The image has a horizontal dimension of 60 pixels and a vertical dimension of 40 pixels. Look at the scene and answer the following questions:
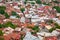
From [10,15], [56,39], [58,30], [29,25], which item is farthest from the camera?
[10,15]

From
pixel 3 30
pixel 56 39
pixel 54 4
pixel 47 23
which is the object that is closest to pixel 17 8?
pixel 54 4

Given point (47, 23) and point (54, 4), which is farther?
point (54, 4)

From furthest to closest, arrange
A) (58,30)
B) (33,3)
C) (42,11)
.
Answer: (33,3) < (42,11) < (58,30)

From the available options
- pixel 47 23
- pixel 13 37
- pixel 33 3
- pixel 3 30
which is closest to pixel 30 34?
pixel 13 37

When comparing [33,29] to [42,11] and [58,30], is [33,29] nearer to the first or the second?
[58,30]

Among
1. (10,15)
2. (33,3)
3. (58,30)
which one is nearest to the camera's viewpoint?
(58,30)

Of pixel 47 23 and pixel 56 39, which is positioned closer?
pixel 56 39

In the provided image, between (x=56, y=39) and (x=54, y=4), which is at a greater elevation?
(x=56, y=39)

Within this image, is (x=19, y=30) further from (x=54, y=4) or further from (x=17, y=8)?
(x=54, y=4)

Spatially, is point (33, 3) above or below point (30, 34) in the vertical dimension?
below
